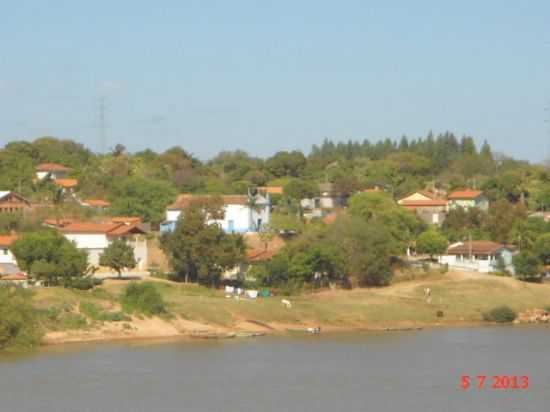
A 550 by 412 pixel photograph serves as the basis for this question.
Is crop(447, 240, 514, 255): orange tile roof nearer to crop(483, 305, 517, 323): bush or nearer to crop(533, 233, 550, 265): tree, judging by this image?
crop(533, 233, 550, 265): tree

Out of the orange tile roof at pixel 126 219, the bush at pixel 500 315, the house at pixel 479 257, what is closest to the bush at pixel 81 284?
the orange tile roof at pixel 126 219

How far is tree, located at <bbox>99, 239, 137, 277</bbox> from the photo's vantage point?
5853cm

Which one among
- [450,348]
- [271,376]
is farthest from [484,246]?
[271,376]

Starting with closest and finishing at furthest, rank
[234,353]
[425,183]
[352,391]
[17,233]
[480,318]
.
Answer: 1. [352,391]
2. [234,353]
3. [480,318]
4. [17,233]
5. [425,183]

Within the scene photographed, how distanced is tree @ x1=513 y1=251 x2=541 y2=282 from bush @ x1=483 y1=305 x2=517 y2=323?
8190 mm

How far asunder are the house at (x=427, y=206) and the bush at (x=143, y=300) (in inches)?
1345

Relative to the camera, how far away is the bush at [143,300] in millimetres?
51219

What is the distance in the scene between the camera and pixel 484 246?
69.2 m

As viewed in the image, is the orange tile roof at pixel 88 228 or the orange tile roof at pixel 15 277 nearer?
the orange tile roof at pixel 15 277

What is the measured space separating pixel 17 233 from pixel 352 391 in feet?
105

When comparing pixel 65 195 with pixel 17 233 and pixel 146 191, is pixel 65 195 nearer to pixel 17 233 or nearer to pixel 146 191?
pixel 146 191

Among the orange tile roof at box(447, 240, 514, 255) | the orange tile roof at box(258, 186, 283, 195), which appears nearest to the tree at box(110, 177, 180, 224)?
the orange tile roof at box(258, 186, 283, 195)

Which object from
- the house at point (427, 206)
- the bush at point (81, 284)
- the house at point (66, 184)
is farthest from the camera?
the house at point (66, 184)

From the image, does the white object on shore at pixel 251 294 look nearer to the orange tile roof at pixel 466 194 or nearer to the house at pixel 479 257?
the house at pixel 479 257
